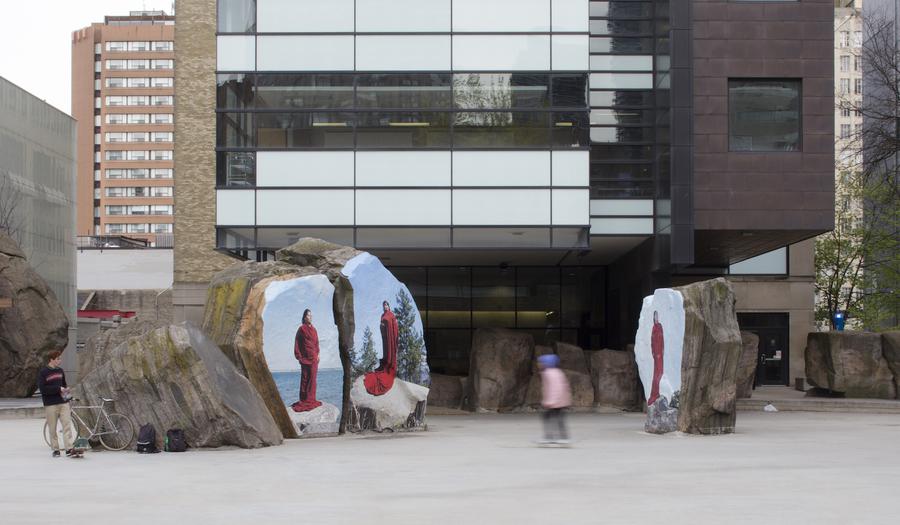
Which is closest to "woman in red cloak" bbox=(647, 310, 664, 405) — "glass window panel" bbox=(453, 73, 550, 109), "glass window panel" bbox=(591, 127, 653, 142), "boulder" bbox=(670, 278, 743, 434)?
"boulder" bbox=(670, 278, 743, 434)

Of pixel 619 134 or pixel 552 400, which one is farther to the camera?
pixel 619 134

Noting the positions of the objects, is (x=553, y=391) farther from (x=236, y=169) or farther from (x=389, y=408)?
(x=236, y=169)

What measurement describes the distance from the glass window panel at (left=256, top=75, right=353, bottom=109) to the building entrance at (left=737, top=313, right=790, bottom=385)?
23300 mm

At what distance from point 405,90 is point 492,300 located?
13139 mm

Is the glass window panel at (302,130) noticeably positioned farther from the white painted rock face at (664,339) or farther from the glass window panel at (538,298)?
→ the glass window panel at (538,298)

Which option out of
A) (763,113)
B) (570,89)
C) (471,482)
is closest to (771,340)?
(763,113)

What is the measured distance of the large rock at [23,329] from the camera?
40.1m

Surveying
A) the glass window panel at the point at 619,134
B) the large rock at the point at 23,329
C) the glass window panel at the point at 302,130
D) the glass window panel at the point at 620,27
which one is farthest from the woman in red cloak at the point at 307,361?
the large rock at the point at 23,329

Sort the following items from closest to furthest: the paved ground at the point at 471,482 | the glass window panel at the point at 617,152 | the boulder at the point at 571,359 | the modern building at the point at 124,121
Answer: the paved ground at the point at 471,482 → the glass window panel at the point at 617,152 → the boulder at the point at 571,359 → the modern building at the point at 124,121

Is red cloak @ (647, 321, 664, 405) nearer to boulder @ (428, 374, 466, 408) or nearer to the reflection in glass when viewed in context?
boulder @ (428, 374, 466, 408)

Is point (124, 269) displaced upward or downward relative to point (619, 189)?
downward

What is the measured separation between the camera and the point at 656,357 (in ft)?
80.2

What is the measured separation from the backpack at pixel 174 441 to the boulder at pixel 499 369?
14563mm

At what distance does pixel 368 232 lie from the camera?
102ft
